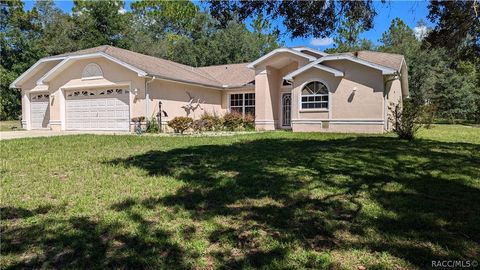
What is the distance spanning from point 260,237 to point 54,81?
20.2 meters

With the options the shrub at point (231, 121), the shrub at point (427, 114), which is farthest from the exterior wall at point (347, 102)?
the shrub at point (231, 121)

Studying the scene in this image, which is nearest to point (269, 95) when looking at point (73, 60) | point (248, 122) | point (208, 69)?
point (248, 122)

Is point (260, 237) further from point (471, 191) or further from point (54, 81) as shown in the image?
point (54, 81)

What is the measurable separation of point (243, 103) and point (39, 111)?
1243 cm

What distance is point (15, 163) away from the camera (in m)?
7.54

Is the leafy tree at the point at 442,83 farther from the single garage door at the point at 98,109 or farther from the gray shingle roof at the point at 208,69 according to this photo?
the single garage door at the point at 98,109

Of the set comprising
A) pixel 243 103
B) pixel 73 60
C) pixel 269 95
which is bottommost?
pixel 243 103

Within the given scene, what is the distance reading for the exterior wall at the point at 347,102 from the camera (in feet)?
53.6

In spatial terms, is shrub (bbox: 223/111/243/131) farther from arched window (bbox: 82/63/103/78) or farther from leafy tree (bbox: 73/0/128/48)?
leafy tree (bbox: 73/0/128/48)

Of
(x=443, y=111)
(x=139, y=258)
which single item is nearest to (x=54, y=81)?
(x=139, y=258)

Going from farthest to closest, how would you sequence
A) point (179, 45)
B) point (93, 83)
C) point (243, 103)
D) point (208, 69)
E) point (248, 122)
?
point (179, 45) → point (208, 69) → point (243, 103) → point (248, 122) → point (93, 83)

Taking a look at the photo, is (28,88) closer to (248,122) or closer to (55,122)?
(55,122)

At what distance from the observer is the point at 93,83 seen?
62.8 ft

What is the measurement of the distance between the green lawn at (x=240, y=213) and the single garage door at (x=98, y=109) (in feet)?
36.2
